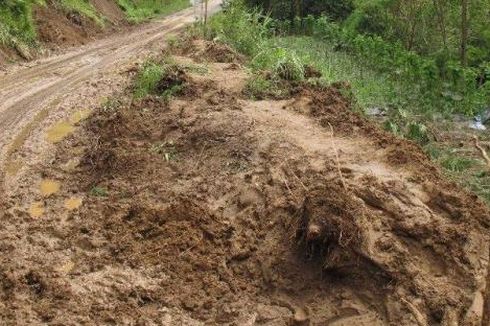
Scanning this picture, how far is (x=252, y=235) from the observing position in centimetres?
680

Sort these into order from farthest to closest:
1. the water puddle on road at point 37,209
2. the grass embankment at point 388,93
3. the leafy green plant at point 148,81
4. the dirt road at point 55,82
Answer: the leafy green plant at point 148,81 → the dirt road at point 55,82 → the grass embankment at point 388,93 → the water puddle on road at point 37,209

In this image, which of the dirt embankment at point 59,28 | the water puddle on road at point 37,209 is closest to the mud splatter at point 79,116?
the water puddle on road at point 37,209

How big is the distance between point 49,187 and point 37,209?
0.74m

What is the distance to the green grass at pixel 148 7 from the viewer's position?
26.5 metres

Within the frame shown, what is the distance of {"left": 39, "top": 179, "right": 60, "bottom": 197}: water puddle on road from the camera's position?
8.28 metres


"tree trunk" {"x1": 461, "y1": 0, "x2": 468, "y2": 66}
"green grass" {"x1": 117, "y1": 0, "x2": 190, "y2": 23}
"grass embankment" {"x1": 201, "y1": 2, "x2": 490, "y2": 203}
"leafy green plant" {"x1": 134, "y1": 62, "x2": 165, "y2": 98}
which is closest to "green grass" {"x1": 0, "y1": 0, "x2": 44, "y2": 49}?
"grass embankment" {"x1": 201, "y1": 2, "x2": 490, "y2": 203}

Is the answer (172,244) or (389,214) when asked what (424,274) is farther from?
(172,244)

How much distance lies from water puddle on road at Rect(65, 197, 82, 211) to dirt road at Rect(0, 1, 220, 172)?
1539 millimetres

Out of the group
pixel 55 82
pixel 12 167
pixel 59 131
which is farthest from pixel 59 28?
pixel 12 167

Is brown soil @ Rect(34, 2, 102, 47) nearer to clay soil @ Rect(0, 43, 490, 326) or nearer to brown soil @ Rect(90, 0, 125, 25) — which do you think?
brown soil @ Rect(90, 0, 125, 25)

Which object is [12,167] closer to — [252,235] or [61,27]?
[252,235]

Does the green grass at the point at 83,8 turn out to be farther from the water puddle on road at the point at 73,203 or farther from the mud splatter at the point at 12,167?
Answer: the water puddle on road at the point at 73,203

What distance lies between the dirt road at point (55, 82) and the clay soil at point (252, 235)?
1512mm

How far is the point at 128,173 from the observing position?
851 centimetres
